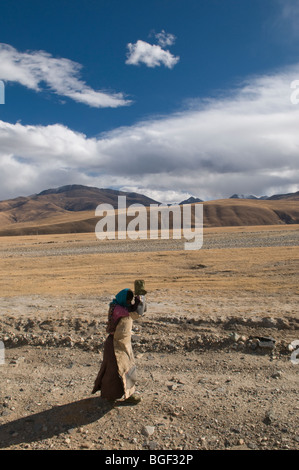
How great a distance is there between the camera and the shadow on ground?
5090 mm

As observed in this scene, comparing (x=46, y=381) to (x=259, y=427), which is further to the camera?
(x=46, y=381)

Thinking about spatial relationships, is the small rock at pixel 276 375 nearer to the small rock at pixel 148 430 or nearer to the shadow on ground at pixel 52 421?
the small rock at pixel 148 430

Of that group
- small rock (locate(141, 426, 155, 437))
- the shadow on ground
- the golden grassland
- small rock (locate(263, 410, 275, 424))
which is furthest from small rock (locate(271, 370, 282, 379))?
the golden grassland

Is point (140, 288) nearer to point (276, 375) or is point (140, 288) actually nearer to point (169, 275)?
point (276, 375)

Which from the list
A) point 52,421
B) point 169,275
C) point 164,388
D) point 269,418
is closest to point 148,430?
point 164,388

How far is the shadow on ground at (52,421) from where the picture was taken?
16.7 ft

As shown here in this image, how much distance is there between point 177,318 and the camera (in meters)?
9.39

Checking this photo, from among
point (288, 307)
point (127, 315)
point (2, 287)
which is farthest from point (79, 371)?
point (2, 287)

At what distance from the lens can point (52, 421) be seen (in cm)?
542

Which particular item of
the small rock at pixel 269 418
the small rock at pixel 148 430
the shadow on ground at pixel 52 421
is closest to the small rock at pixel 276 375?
the small rock at pixel 269 418

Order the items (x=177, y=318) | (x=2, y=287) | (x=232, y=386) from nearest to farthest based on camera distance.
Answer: (x=232, y=386) < (x=177, y=318) < (x=2, y=287)

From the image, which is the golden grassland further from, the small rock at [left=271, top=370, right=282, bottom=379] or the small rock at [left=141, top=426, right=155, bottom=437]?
the small rock at [left=141, top=426, right=155, bottom=437]

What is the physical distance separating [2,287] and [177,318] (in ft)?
34.5
